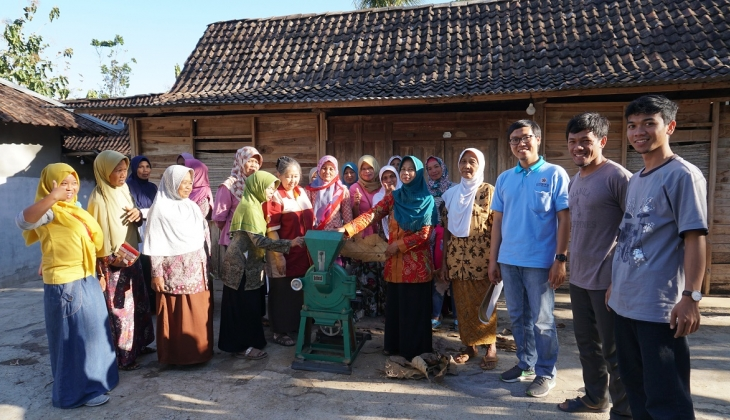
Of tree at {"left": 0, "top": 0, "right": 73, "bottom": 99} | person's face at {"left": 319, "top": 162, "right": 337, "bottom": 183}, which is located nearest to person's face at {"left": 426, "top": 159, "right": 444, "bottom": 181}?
person's face at {"left": 319, "top": 162, "right": 337, "bottom": 183}

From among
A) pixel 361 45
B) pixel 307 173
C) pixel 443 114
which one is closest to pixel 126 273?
pixel 307 173

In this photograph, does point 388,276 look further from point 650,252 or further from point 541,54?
point 541,54

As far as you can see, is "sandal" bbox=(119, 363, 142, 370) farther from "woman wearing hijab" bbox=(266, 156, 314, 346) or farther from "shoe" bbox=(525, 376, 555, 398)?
"shoe" bbox=(525, 376, 555, 398)

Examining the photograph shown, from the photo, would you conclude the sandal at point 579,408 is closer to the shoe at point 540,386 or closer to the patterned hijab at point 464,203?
the shoe at point 540,386

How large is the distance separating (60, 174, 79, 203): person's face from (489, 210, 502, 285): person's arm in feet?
9.51

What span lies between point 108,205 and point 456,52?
5.36 meters

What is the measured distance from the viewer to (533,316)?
295 centimetres

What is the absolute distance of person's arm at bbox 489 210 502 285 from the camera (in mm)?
3139

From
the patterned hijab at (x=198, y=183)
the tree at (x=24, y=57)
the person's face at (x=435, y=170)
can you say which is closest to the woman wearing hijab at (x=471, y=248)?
the person's face at (x=435, y=170)

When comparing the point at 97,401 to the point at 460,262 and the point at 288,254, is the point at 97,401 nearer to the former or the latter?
the point at 288,254

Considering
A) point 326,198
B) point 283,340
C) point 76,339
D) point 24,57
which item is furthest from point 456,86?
point 24,57

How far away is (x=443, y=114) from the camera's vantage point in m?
5.99

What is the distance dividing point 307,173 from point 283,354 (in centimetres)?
329

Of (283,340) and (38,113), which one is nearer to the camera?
(283,340)
